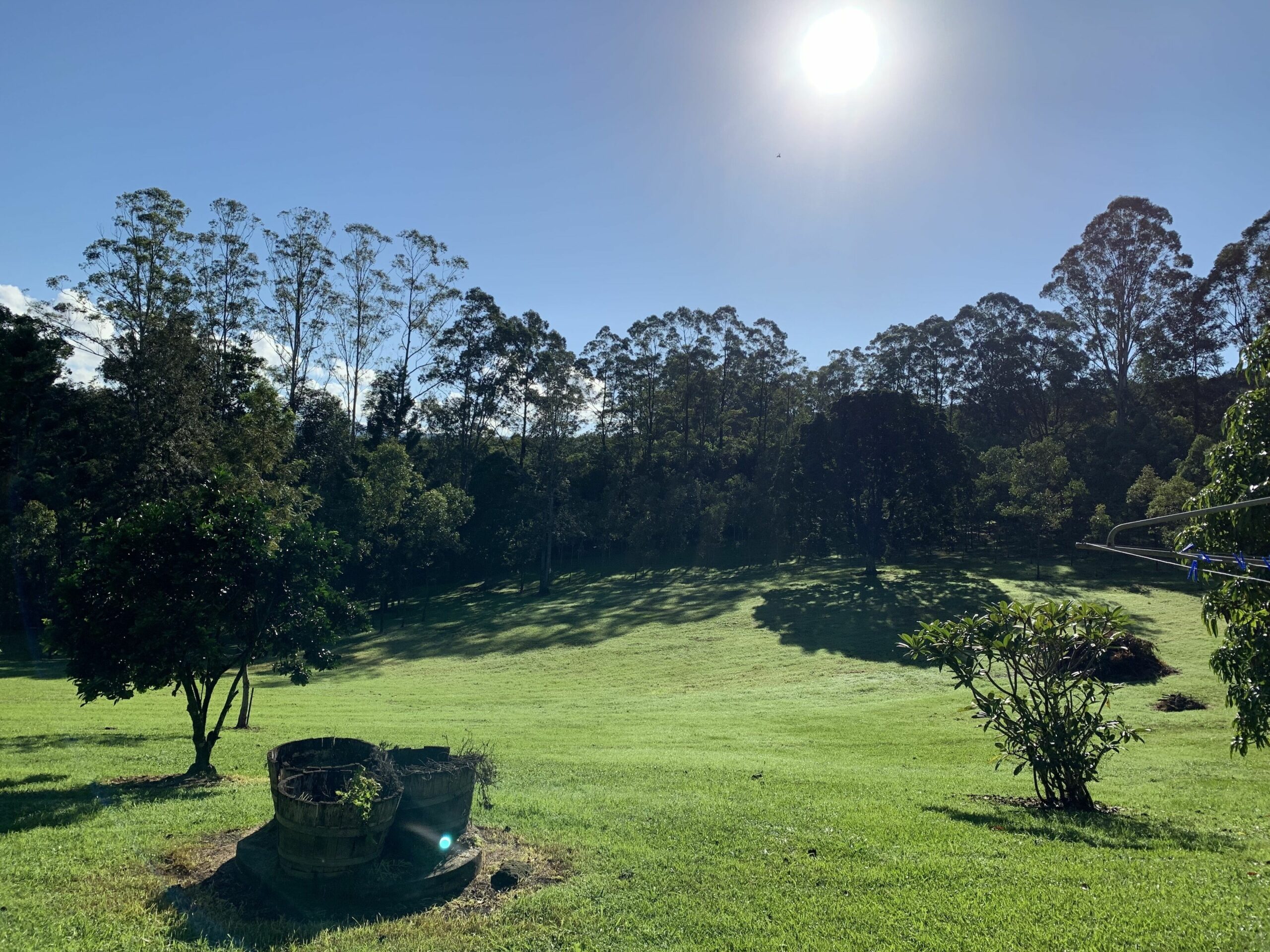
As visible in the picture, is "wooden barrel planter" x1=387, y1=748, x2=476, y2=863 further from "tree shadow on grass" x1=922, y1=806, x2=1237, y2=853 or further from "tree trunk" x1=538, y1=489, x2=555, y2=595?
"tree trunk" x1=538, y1=489, x2=555, y2=595

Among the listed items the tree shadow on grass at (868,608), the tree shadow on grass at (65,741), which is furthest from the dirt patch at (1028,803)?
the tree shadow on grass at (868,608)

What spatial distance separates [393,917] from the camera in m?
6.20

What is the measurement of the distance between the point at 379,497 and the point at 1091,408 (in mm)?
59434

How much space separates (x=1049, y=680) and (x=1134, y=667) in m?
17.1

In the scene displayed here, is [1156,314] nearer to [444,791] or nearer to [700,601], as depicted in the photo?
[700,601]

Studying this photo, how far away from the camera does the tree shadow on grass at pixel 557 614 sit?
4091 cm

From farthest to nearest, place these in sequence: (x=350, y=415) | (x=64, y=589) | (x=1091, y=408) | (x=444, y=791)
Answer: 1. (x=1091, y=408)
2. (x=350, y=415)
3. (x=64, y=589)
4. (x=444, y=791)

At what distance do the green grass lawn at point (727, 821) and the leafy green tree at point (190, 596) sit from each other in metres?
1.72

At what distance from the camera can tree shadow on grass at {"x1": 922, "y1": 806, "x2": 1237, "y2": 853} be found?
803 cm

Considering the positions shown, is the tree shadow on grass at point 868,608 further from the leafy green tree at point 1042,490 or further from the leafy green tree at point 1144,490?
the leafy green tree at point 1144,490

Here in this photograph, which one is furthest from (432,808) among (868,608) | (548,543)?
(548,543)

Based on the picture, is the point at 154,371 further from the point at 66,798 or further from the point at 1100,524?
the point at 1100,524

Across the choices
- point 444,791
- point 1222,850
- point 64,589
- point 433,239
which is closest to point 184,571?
point 64,589

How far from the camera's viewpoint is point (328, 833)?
21.5ft
